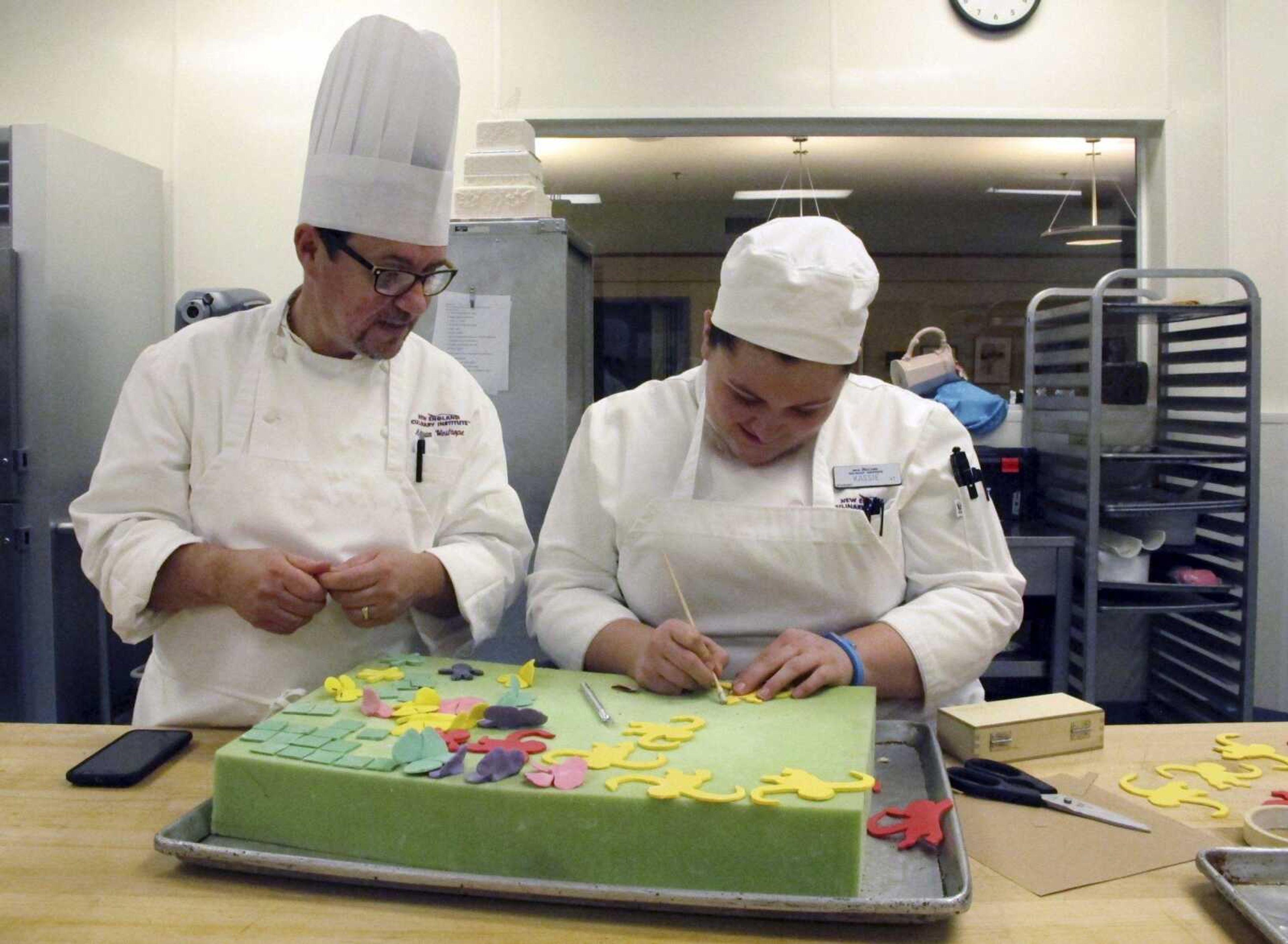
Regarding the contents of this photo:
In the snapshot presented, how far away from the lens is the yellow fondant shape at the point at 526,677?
49.9 inches

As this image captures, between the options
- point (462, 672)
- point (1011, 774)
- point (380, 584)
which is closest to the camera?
point (1011, 774)

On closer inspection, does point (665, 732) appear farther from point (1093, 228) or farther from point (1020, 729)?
point (1093, 228)

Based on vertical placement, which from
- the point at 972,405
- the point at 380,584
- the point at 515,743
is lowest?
the point at 515,743

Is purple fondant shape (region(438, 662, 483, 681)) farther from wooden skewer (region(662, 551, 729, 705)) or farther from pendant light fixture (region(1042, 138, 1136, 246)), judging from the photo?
pendant light fixture (region(1042, 138, 1136, 246))

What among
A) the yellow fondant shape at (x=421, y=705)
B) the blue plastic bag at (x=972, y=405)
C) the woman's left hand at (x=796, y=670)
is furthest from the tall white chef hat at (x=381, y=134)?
the blue plastic bag at (x=972, y=405)

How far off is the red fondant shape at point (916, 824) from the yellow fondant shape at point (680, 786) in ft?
0.56

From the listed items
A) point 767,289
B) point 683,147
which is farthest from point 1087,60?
point 767,289

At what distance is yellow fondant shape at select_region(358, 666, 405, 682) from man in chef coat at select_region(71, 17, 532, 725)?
0.14m

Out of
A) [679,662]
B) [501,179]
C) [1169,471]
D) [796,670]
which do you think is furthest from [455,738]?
[1169,471]

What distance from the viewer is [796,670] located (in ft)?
4.07

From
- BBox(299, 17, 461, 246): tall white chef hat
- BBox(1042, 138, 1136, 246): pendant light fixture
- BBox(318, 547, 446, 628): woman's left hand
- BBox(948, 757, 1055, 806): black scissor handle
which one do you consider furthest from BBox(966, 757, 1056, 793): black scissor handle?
BBox(1042, 138, 1136, 246): pendant light fixture

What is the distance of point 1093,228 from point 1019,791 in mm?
3374

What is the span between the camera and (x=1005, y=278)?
13.3 feet

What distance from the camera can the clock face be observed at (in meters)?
3.71
